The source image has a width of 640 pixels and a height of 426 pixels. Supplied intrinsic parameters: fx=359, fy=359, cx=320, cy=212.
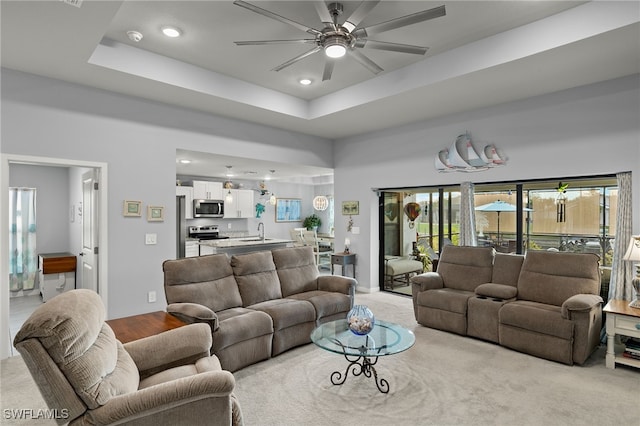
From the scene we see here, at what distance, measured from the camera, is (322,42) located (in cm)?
290

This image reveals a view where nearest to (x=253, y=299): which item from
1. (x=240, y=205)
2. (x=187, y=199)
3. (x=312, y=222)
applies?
(x=187, y=199)

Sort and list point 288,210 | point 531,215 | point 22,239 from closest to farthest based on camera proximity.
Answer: point 531,215
point 22,239
point 288,210

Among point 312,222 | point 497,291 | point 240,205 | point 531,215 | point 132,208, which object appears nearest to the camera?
point 497,291

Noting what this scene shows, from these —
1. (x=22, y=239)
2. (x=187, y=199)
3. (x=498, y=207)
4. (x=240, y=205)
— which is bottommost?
(x=22, y=239)

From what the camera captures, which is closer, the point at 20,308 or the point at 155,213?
the point at 155,213

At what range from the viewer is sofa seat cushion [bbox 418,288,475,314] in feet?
13.5

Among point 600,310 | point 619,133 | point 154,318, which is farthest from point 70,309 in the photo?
point 619,133

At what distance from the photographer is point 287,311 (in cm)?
361

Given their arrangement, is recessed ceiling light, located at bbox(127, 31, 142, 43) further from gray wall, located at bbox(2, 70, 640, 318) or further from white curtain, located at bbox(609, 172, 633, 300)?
white curtain, located at bbox(609, 172, 633, 300)

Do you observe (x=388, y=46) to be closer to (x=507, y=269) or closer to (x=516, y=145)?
(x=516, y=145)

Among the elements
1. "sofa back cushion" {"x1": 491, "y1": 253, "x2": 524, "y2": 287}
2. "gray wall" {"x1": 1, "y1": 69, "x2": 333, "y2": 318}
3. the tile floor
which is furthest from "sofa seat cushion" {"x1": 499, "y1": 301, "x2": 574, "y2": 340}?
the tile floor

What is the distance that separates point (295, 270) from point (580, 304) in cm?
295

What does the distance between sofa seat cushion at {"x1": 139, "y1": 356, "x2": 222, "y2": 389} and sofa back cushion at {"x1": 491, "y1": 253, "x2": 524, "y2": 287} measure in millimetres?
3474

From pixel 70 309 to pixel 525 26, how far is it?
4037 mm
